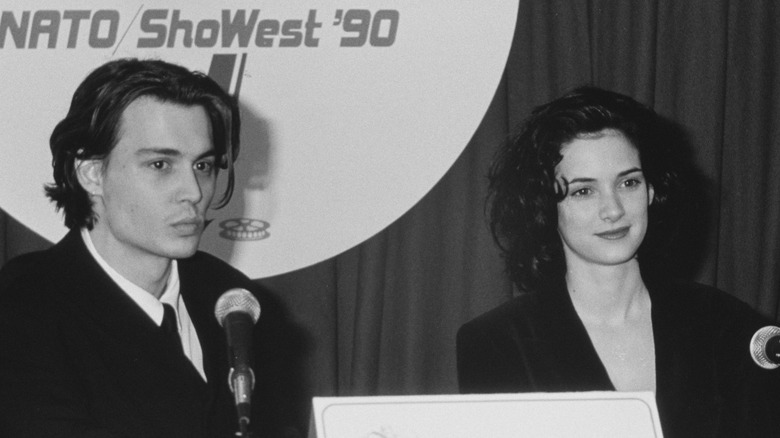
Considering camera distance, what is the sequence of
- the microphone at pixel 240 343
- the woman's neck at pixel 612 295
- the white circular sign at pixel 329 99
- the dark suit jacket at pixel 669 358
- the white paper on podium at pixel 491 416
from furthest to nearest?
the white circular sign at pixel 329 99 < the woman's neck at pixel 612 295 < the dark suit jacket at pixel 669 358 < the white paper on podium at pixel 491 416 < the microphone at pixel 240 343

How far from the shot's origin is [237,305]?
1.65 meters

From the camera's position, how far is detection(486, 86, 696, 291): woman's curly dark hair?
8.26ft

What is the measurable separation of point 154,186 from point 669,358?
1.20 meters

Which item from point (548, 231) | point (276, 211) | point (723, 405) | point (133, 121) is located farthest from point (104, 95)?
point (723, 405)

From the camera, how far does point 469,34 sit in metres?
2.98

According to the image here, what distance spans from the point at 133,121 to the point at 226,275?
427mm

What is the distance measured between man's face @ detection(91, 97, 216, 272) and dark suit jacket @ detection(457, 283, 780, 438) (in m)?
0.81

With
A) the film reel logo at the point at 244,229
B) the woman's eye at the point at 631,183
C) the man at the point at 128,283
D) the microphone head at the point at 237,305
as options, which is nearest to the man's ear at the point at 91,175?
the man at the point at 128,283

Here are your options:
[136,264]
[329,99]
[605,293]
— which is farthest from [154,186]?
[605,293]

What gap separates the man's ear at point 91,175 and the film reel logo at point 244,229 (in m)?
0.76

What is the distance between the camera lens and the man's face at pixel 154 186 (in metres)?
2.09

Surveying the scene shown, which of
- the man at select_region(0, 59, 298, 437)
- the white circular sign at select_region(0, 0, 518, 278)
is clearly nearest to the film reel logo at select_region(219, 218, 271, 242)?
the white circular sign at select_region(0, 0, 518, 278)

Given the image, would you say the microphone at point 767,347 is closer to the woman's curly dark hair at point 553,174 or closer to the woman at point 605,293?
the woman at point 605,293

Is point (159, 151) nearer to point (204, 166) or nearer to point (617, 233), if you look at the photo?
point (204, 166)
